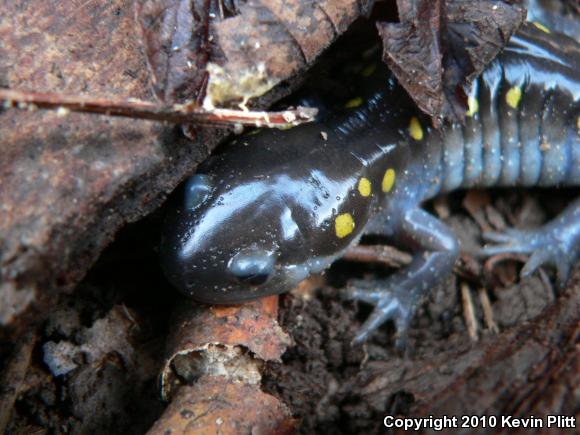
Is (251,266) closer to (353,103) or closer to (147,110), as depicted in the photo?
(147,110)

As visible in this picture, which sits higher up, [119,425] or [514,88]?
[514,88]

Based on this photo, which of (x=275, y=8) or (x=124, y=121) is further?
(x=275, y=8)

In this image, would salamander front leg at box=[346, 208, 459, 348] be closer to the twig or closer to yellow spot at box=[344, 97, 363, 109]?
the twig

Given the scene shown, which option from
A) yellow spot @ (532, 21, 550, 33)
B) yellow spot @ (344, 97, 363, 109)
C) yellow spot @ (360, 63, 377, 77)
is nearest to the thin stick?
yellow spot @ (344, 97, 363, 109)

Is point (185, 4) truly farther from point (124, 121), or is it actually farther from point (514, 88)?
point (514, 88)

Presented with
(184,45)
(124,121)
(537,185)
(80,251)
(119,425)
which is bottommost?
(119,425)

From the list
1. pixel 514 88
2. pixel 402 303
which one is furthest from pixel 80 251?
pixel 514 88

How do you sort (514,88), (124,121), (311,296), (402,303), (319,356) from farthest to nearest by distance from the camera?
(514,88)
(402,303)
(311,296)
(319,356)
(124,121)

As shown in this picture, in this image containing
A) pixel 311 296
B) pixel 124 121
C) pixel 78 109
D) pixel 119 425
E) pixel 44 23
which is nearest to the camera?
pixel 78 109
